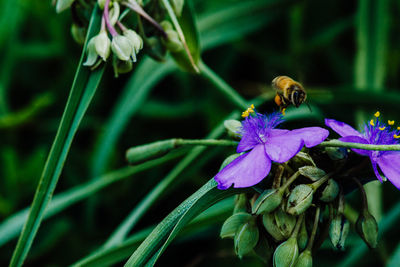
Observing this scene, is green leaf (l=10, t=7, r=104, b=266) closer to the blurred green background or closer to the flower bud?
the flower bud

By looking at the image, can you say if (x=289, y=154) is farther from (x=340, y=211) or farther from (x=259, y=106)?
(x=259, y=106)

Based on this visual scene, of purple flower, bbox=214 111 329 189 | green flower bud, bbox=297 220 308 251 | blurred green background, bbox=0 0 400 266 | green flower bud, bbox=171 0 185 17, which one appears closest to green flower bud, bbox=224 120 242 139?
purple flower, bbox=214 111 329 189

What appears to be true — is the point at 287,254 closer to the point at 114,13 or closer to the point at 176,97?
the point at 114,13

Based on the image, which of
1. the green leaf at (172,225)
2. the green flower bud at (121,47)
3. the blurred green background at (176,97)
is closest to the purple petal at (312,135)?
the green leaf at (172,225)

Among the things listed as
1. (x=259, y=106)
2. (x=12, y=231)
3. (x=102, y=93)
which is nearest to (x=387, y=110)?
(x=259, y=106)

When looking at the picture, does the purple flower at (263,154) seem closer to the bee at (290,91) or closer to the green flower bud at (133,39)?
the bee at (290,91)

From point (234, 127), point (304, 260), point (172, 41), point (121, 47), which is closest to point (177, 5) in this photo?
point (172, 41)
